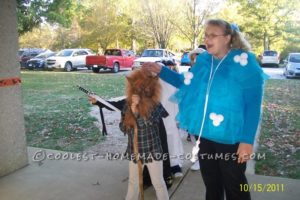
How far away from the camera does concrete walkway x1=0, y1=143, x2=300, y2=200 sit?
12.5 ft

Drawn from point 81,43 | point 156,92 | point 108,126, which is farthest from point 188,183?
point 81,43

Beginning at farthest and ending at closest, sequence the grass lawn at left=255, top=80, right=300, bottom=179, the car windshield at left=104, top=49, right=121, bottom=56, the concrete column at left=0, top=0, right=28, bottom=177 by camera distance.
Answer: the car windshield at left=104, top=49, right=121, bottom=56 < the grass lawn at left=255, top=80, right=300, bottom=179 < the concrete column at left=0, top=0, right=28, bottom=177

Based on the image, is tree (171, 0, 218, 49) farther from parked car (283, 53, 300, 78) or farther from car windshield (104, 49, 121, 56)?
parked car (283, 53, 300, 78)

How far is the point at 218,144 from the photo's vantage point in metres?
2.61

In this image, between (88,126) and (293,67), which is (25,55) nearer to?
(293,67)

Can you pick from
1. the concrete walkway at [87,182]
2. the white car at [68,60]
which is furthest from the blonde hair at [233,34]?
the white car at [68,60]

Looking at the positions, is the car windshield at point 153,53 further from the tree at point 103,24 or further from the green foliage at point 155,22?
the tree at point 103,24

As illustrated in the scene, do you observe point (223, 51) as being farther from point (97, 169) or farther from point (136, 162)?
point (97, 169)

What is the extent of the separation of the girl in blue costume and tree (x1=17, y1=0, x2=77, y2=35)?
19335 mm

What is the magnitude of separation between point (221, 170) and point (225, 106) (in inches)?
20.6

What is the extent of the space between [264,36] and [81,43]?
2114 cm

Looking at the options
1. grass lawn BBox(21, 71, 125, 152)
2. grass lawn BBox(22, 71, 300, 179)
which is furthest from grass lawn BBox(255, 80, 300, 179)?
grass lawn BBox(21, 71, 125, 152)

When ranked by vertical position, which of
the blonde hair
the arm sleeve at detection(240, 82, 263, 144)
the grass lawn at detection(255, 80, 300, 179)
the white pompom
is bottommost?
the grass lawn at detection(255, 80, 300, 179)
